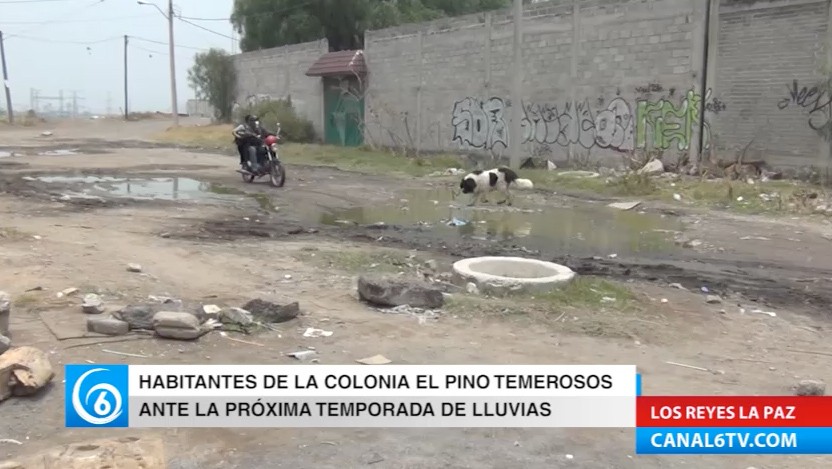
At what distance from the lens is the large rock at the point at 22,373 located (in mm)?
3822

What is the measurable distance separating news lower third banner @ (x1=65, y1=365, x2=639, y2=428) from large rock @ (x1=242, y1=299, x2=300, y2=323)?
1.50 meters

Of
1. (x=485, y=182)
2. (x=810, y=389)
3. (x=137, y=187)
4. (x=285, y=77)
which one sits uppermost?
(x=285, y=77)

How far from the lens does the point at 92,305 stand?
17.3ft

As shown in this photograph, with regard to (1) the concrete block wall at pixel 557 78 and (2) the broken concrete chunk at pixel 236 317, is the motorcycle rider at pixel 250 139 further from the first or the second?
(2) the broken concrete chunk at pixel 236 317

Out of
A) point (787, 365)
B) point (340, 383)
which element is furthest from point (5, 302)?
point (787, 365)

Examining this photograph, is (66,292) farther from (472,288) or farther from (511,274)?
(511,274)

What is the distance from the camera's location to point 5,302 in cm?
455

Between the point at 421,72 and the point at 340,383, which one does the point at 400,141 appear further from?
the point at 340,383

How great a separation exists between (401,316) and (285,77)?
3037 cm

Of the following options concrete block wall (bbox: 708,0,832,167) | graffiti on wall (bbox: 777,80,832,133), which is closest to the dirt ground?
graffiti on wall (bbox: 777,80,832,133)

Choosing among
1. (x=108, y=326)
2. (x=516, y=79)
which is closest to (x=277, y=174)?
(x=516, y=79)

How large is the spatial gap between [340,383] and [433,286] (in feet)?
7.67

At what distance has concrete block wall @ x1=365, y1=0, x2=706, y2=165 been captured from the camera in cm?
1766

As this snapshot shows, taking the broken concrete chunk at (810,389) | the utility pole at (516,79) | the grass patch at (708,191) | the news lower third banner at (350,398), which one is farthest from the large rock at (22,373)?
the utility pole at (516,79)
